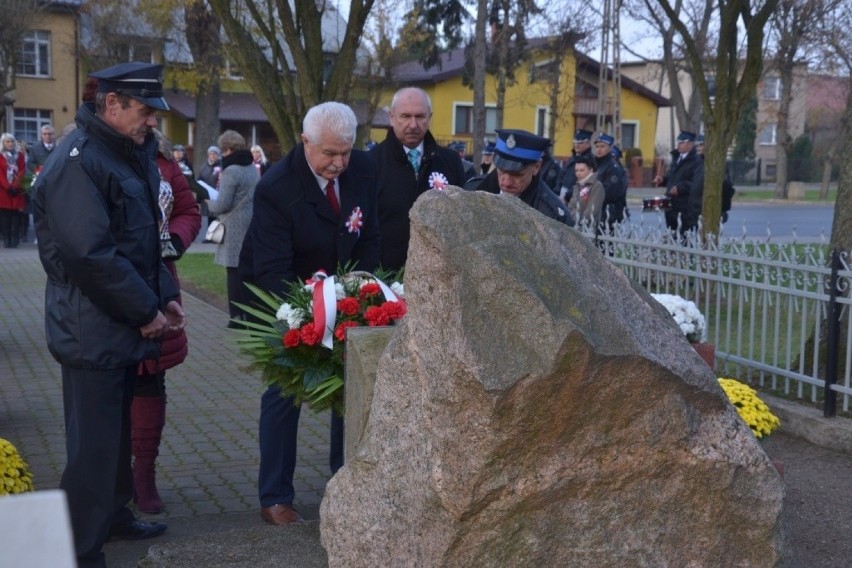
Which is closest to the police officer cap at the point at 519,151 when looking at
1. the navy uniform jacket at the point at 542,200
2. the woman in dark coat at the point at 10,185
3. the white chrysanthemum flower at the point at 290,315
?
the navy uniform jacket at the point at 542,200

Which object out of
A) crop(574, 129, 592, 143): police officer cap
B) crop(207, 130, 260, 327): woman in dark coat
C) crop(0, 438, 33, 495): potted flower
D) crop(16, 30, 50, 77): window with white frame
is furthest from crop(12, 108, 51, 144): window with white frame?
crop(0, 438, 33, 495): potted flower

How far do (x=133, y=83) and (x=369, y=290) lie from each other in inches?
51.6

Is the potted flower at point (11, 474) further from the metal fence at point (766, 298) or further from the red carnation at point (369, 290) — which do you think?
the metal fence at point (766, 298)

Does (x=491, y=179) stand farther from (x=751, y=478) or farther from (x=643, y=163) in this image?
(x=643, y=163)

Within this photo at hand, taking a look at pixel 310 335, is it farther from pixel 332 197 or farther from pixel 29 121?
pixel 29 121

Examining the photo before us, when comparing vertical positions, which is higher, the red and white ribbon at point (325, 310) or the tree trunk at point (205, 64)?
the tree trunk at point (205, 64)

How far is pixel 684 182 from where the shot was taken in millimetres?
13641

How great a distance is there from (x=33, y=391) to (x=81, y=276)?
4.45m

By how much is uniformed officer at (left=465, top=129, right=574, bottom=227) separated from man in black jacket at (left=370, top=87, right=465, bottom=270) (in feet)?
1.80

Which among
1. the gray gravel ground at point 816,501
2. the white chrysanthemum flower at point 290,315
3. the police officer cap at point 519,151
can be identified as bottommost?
the gray gravel ground at point 816,501

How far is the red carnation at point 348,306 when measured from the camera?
4.72m

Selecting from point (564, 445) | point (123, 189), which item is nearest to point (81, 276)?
point (123, 189)

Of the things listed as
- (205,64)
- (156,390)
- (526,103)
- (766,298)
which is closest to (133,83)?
(156,390)

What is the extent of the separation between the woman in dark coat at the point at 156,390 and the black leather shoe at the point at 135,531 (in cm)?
36
